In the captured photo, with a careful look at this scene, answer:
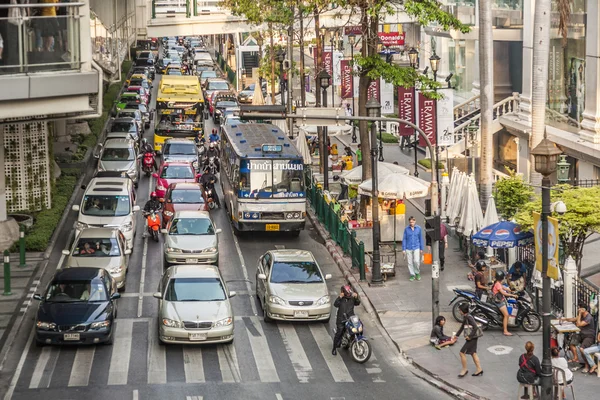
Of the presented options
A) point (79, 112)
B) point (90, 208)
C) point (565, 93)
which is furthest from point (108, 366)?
point (565, 93)

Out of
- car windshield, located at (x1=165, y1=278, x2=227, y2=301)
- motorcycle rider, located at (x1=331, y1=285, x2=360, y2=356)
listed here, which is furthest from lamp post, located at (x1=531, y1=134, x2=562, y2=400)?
car windshield, located at (x1=165, y1=278, x2=227, y2=301)

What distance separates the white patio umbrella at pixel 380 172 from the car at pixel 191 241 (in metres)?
6.13

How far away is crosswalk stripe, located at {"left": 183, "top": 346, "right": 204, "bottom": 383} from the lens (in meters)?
24.2

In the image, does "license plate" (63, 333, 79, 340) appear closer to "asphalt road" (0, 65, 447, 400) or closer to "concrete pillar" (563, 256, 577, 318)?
"asphalt road" (0, 65, 447, 400)

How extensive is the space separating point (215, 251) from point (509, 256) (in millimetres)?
8401

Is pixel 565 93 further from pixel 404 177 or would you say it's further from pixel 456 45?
pixel 456 45

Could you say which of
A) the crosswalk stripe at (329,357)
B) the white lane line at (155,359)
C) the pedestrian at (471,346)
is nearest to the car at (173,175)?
the white lane line at (155,359)

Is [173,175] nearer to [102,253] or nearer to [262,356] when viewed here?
→ [102,253]

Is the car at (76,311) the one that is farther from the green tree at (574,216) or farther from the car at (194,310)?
the green tree at (574,216)

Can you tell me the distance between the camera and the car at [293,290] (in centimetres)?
2814

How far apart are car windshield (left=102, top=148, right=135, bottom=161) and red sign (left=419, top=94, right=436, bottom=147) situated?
13401 millimetres

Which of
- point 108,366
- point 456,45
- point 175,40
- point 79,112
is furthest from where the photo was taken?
point 175,40

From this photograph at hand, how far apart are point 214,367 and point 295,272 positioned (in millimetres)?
4792

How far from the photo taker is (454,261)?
3475 centimetres
